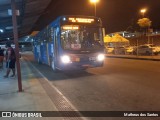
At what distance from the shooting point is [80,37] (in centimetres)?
1596

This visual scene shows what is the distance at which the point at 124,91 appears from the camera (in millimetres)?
10609

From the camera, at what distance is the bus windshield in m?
15.8

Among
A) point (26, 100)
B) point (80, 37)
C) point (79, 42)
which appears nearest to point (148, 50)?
point (80, 37)

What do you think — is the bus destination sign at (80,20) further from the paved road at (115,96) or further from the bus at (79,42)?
the paved road at (115,96)

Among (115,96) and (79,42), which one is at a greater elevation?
(79,42)

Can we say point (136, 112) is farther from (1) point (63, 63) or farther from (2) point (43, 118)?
(1) point (63, 63)

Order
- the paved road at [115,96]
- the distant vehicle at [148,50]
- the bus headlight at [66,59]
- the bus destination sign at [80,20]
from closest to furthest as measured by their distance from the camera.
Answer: the paved road at [115,96] → the bus headlight at [66,59] → the bus destination sign at [80,20] → the distant vehicle at [148,50]

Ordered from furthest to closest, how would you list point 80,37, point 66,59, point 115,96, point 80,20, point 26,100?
point 80,20, point 80,37, point 66,59, point 115,96, point 26,100

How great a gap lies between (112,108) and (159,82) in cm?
486

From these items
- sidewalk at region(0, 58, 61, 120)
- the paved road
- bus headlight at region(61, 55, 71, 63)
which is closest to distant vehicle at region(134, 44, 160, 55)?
bus headlight at region(61, 55, 71, 63)

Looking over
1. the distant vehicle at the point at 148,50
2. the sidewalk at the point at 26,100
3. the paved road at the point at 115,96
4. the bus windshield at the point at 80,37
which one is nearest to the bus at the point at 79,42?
the bus windshield at the point at 80,37

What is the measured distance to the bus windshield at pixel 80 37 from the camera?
15758mm

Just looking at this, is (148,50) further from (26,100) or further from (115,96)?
(26,100)

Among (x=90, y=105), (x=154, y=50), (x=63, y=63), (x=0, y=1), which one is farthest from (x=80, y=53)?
(x=154, y=50)
